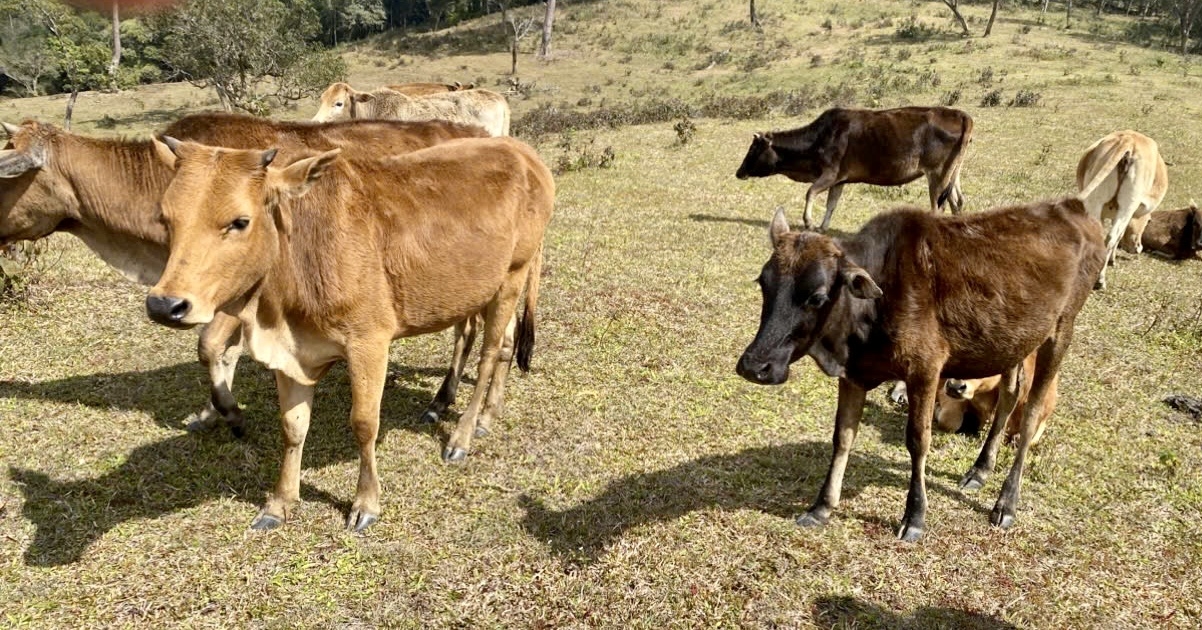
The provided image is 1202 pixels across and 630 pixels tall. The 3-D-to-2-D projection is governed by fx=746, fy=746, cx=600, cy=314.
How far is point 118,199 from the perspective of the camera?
4.90 m

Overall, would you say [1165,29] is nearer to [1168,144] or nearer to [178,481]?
[1168,144]

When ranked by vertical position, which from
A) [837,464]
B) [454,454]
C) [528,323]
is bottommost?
[454,454]

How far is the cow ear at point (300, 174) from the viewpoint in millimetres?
3547

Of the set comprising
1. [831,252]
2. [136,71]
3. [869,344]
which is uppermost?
[831,252]

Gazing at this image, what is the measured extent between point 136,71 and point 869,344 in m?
48.4

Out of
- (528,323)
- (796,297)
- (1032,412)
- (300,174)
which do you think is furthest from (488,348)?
(1032,412)

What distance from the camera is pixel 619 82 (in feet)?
114

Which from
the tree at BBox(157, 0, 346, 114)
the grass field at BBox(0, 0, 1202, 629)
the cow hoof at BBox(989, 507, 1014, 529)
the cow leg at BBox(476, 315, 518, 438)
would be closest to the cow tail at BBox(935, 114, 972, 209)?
the grass field at BBox(0, 0, 1202, 629)

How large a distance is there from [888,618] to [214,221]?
3887 millimetres

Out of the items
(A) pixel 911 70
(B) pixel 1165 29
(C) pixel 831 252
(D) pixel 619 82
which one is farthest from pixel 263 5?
(B) pixel 1165 29

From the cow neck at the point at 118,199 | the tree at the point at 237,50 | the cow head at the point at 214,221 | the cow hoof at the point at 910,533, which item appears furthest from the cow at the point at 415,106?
the tree at the point at 237,50

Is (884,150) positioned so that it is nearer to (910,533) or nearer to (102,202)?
(910,533)

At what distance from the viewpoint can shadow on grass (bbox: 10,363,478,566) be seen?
4.39 metres

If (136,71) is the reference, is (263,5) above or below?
above
